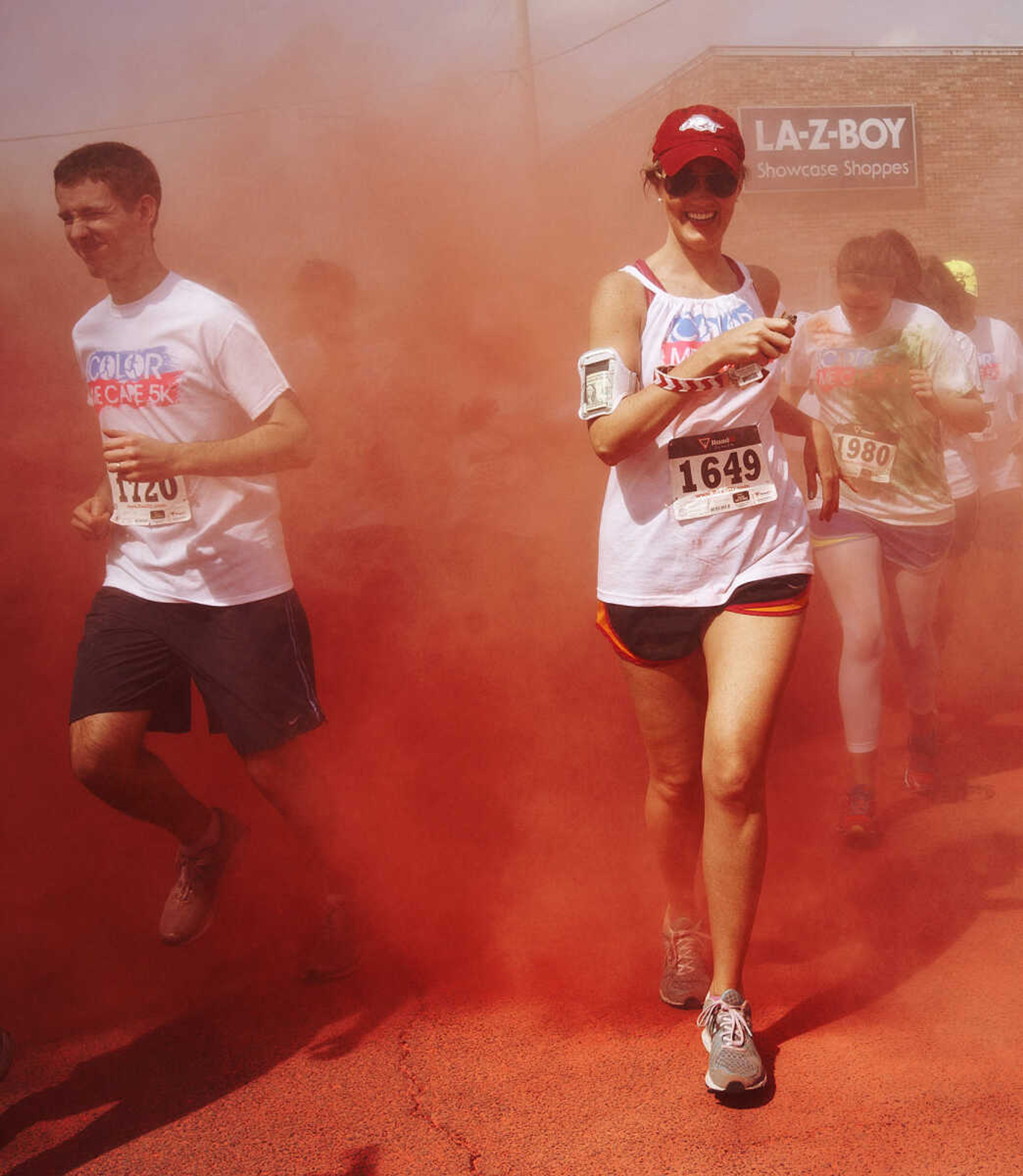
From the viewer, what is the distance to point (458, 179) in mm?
8109

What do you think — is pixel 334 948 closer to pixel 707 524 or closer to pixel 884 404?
pixel 707 524

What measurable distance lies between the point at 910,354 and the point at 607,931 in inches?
85.6

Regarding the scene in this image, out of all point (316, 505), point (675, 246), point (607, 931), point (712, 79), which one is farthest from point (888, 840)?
point (712, 79)

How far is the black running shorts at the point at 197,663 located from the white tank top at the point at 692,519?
922 millimetres

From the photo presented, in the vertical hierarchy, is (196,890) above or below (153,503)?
below

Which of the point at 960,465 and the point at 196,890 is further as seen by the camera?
the point at 960,465

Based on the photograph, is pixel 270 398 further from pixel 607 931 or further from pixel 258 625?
pixel 607 931

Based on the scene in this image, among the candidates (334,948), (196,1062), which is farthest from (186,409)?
(196,1062)

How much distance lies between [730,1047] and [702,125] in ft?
6.28

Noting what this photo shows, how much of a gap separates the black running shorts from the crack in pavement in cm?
77

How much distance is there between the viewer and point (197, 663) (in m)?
2.99

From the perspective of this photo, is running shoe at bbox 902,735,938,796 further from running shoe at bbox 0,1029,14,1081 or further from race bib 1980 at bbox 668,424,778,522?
running shoe at bbox 0,1029,14,1081

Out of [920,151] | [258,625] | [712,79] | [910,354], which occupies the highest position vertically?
[712,79]

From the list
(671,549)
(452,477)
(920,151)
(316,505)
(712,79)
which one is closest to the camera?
(671,549)
